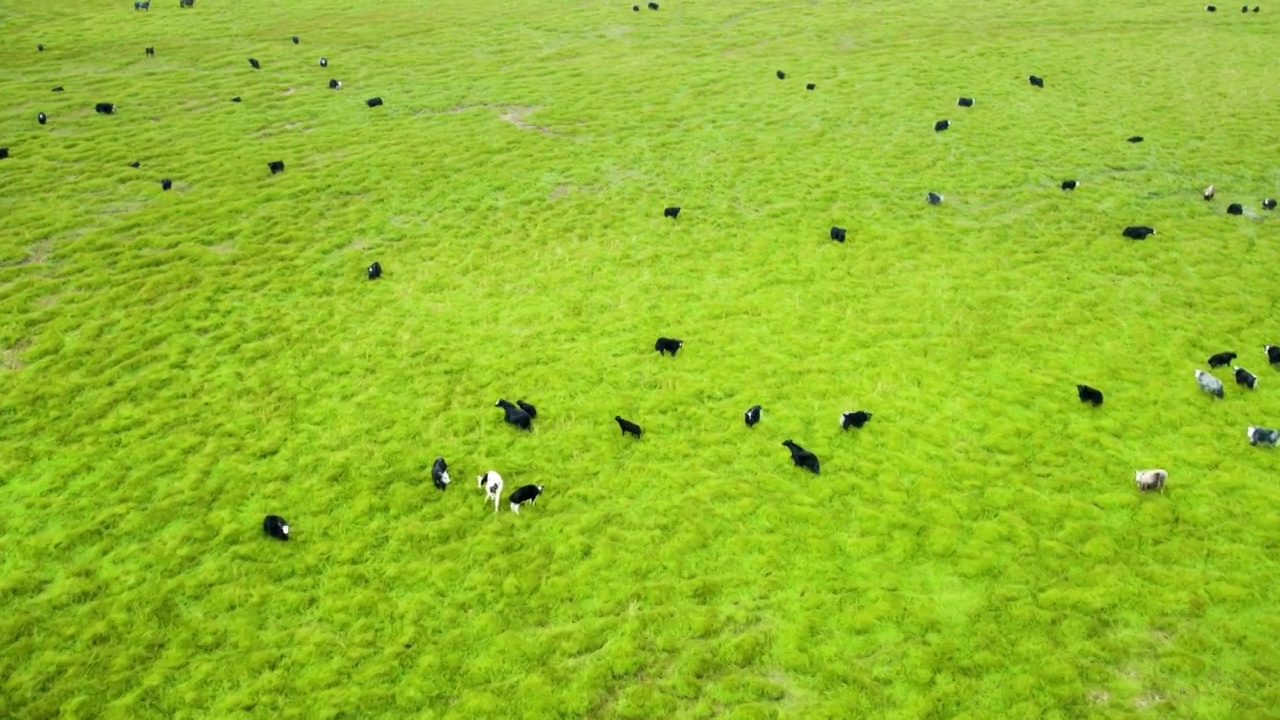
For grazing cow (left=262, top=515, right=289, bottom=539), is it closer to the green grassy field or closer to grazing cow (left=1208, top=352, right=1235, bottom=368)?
the green grassy field

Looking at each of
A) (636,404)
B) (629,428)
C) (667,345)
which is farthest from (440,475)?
(667,345)

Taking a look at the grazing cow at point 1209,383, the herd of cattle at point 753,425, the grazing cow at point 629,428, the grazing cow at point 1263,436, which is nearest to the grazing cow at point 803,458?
the herd of cattle at point 753,425

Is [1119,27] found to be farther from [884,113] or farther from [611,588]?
[611,588]

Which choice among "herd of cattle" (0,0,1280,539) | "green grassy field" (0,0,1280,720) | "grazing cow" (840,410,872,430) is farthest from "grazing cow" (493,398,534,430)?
"grazing cow" (840,410,872,430)

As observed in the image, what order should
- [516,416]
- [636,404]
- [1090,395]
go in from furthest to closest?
1. [636,404]
2. [1090,395]
3. [516,416]

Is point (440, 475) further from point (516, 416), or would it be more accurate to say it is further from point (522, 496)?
point (516, 416)

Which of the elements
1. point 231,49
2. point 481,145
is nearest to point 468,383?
point 481,145

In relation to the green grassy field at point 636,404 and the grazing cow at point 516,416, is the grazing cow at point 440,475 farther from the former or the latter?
the grazing cow at point 516,416
